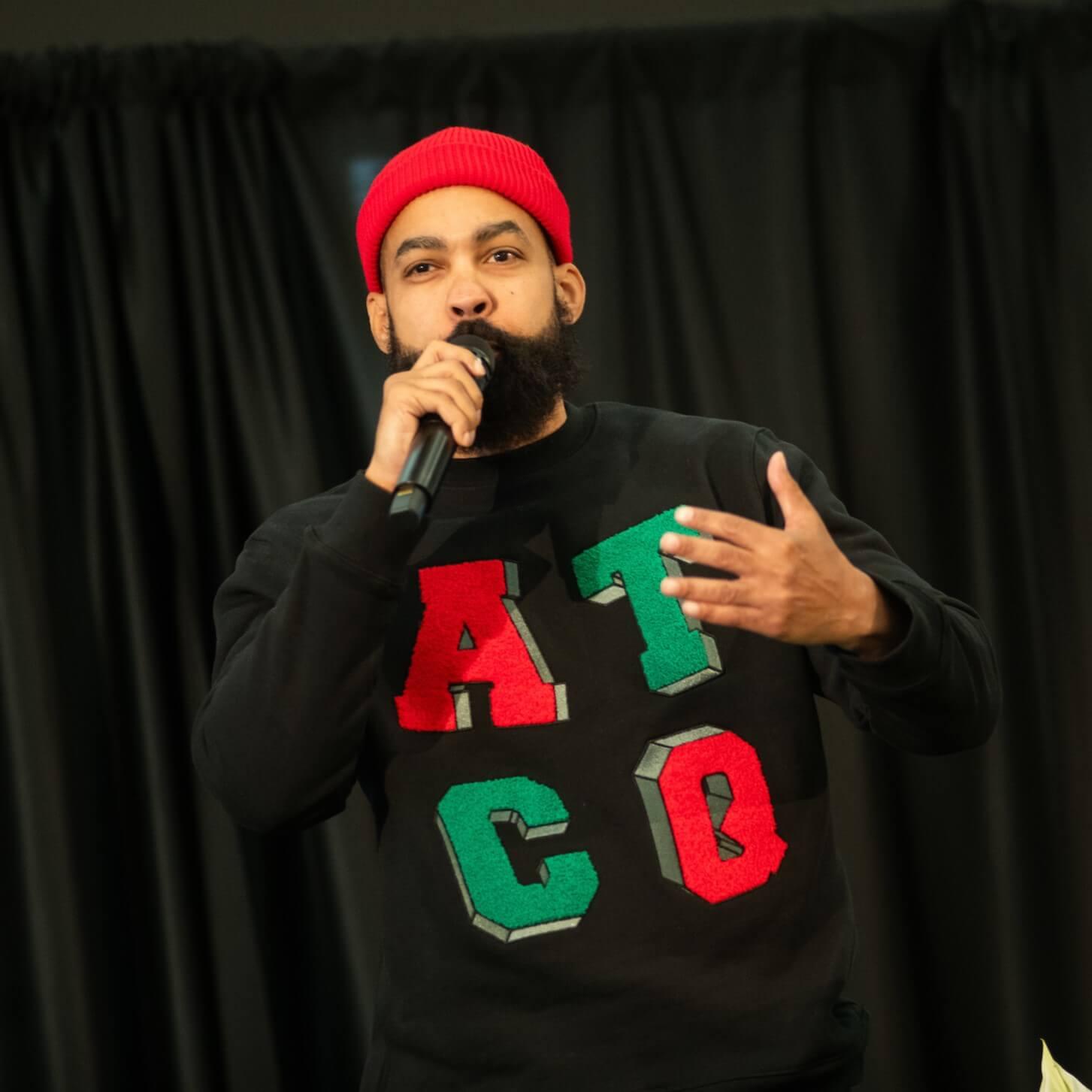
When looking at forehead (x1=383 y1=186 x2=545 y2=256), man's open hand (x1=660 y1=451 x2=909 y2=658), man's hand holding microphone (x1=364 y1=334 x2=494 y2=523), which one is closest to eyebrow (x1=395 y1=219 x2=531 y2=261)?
forehead (x1=383 y1=186 x2=545 y2=256)

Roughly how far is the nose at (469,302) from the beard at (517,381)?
0.01 meters

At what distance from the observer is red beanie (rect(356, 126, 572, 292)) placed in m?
1.43

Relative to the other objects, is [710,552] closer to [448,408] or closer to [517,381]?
[448,408]

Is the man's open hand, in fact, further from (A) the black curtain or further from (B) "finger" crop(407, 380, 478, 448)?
(A) the black curtain

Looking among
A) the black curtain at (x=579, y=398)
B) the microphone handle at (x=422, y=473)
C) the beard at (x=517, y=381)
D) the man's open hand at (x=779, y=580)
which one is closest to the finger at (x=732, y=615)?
the man's open hand at (x=779, y=580)

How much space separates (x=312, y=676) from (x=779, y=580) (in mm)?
425

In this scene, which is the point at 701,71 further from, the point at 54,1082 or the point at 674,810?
the point at 54,1082

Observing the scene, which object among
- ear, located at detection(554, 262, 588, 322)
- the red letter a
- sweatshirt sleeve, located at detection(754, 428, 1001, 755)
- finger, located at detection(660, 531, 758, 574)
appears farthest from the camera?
ear, located at detection(554, 262, 588, 322)

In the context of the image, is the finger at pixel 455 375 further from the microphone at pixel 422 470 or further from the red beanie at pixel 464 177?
the red beanie at pixel 464 177

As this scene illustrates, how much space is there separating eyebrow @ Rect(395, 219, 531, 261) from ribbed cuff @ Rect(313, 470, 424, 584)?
39 cm

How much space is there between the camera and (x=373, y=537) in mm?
1101

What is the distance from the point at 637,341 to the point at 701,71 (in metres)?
0.53

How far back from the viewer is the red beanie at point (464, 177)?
1.43 meters

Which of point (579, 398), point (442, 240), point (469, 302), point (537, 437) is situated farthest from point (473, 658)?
point (579, 398)
